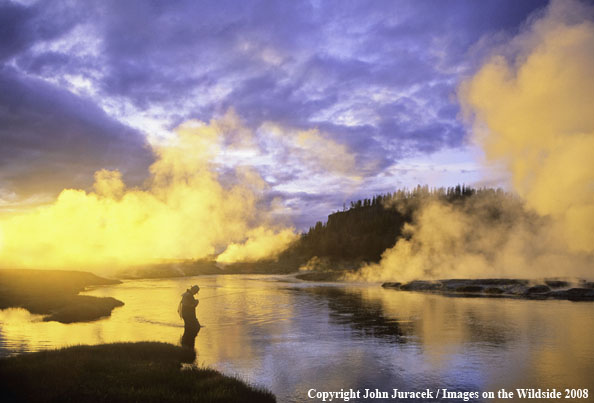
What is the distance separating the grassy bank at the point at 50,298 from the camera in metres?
43.4

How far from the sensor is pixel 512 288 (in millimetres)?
70062

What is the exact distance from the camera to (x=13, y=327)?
1363 inches

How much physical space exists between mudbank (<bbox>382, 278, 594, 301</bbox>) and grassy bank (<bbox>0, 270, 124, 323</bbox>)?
56.3 m

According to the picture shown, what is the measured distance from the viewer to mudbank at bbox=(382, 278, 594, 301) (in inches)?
2484

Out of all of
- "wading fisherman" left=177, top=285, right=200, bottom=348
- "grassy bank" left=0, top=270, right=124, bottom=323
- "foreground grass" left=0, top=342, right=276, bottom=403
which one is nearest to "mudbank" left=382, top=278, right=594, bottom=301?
"wading fisherman" left=177, top=285, right=200, bottom=348

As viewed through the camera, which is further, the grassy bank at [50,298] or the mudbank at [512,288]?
the mudbank at [512,288]

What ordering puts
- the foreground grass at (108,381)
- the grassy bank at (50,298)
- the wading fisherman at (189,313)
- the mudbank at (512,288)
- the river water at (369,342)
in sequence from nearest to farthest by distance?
1. the foreground grass at (108,381)
2. the river water at (369,342)
3. the wading fisherman at (189,313)
4. the grassy bank at (50,298)
5. the mudbank at (512,288)

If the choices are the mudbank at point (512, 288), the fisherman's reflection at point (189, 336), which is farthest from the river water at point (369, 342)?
the mudbank at point (512, 288)

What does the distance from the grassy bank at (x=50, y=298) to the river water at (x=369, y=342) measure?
2187 mm

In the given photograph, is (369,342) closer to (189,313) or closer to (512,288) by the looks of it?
(189,313)

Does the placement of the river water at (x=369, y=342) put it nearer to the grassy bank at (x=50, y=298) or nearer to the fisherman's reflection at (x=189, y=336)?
the fisherman's reflection at (x=189, y=336)

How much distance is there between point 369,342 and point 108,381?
723 inches

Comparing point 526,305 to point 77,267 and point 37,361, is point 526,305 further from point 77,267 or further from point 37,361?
point 77,267

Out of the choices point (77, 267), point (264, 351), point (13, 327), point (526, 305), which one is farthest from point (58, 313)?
point (77, 267)
